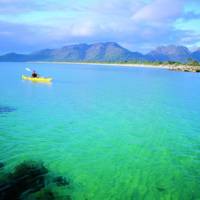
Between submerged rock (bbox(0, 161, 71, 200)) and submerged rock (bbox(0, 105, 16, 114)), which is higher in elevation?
submerged rock (bbox(0, 105, 16, 114))

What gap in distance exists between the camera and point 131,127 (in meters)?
25.1

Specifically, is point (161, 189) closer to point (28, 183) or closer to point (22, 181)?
point (28, 183)

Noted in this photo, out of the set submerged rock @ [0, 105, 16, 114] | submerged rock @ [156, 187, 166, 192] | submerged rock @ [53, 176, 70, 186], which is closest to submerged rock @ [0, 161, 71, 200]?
submerged rock @ [53, 176, 70, 186]

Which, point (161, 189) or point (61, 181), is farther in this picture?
point (61, 181)

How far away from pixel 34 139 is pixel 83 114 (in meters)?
10.1

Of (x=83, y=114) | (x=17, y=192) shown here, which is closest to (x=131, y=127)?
(x=83, y=114)

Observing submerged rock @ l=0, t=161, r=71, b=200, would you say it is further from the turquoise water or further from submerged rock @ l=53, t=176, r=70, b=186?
the turquoise water

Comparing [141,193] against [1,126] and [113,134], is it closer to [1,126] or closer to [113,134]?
[113,134]

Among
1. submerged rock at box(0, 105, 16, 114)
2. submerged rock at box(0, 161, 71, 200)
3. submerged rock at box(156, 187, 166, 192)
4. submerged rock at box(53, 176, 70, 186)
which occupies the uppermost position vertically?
submerged rock at box(0, 105, 16, 114)

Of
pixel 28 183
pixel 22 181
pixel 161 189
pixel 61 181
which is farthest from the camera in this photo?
pixel 61 181

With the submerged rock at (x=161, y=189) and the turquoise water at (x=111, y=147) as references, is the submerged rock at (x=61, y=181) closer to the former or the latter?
the turquoise water at (x=111, y=147)

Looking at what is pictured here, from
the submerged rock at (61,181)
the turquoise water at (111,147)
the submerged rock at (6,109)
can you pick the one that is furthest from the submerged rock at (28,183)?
the submerged rock at (6,109)

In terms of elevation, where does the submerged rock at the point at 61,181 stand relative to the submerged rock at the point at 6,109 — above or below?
below

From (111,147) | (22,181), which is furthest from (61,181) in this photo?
(111,147)
